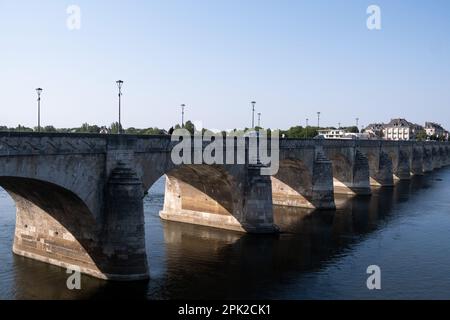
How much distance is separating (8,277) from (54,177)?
7.17 meters

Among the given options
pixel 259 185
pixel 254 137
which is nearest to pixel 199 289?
pixel 259 185

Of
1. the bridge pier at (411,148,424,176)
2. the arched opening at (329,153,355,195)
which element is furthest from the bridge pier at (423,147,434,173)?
the arched opening at (329,153,355,195)

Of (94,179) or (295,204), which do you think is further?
(295,204)

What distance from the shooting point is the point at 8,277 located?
26.6 meters

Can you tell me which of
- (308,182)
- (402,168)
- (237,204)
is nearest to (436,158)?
(402,168)

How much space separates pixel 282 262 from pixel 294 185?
74.0 ft

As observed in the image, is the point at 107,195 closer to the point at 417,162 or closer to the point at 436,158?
the point at 417,162

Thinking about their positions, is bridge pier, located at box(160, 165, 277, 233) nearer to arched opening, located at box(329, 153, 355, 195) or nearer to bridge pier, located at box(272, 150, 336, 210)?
bridge pier, located at box(272, 150, 336, 210)

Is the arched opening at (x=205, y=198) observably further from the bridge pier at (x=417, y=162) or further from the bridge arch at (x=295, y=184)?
the bridge pier at (x=417, y=162)

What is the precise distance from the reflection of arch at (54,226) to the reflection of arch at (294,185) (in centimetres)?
2876

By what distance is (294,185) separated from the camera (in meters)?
53.9
